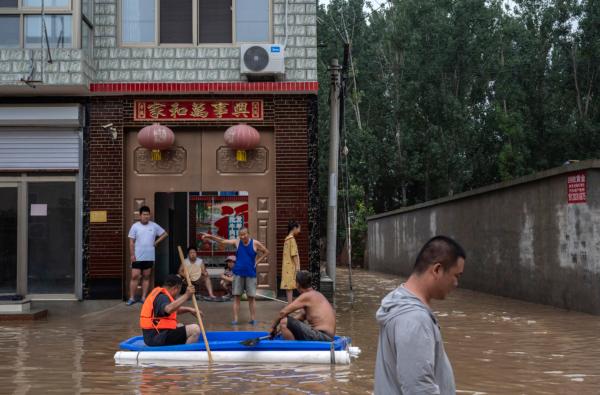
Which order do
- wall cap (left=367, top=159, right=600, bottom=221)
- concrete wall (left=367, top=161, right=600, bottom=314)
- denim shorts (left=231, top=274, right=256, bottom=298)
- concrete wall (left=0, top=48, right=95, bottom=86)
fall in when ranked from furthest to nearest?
concrete wall (left=0, top=48, right=95, bottom=86) → concrete wall (left=367, top=161, right=600, bottom=314) → wall cap (left=367, top=159, right=600, bottom=221) → denim shorts (left=231, top=274, right=256, bottom=298)

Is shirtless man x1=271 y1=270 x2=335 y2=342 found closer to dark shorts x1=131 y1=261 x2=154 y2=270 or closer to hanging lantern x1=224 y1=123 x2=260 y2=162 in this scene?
dark shorts x1=131 y1=261 x2=154 y2=270

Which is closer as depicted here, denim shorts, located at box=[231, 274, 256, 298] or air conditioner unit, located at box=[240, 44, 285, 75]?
denim shorts, located at box=[231, 274, 256, 298]

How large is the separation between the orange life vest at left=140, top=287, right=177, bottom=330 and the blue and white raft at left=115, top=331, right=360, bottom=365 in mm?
286

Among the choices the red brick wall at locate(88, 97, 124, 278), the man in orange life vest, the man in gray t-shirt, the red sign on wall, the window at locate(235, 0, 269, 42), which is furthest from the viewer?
the window at locate(235, 0, 269, 42)

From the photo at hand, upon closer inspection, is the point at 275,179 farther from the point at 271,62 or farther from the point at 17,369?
the point at 17,369

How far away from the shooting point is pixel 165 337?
11.0m

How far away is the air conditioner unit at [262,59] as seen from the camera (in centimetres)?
1769

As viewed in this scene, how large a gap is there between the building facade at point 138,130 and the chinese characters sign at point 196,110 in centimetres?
2

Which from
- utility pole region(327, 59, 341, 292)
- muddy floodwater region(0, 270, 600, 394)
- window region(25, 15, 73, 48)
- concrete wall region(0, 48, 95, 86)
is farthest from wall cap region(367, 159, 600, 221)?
window region(25, 15, 73, 48)

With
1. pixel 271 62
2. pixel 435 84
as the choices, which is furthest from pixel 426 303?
pixel 435 84

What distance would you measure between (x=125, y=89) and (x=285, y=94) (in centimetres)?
330

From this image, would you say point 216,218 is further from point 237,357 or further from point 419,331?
point 419,331

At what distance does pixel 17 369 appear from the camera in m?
10.2

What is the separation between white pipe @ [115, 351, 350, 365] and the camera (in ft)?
33.9
